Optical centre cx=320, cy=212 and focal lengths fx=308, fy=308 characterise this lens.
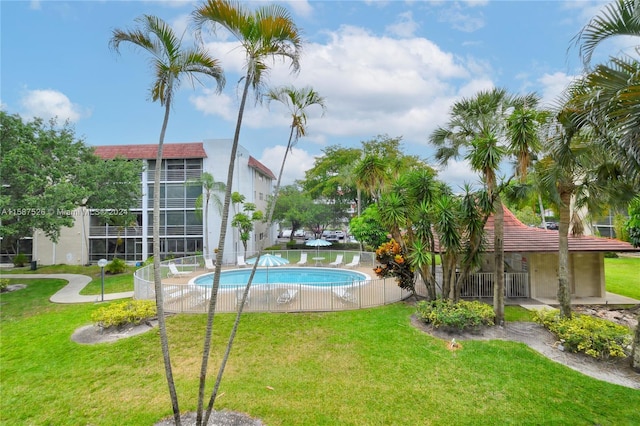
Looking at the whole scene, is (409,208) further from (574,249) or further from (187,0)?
(187,0)

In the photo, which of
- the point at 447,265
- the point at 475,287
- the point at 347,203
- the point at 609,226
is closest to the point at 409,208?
the point at 447,265

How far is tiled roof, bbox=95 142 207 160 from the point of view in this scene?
2714 centimetres

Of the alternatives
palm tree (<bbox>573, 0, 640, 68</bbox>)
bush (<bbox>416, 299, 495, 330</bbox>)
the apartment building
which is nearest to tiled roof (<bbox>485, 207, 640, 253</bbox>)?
bush (<bbox>416, 299, 495, 330</bbox>)

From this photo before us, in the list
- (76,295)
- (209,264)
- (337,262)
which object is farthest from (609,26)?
(209,264)

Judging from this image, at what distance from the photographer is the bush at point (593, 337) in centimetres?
795

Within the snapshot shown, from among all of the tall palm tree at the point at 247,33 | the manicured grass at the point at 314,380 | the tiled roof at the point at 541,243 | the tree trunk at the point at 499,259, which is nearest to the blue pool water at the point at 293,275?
the tiled roof at the point at 541,243

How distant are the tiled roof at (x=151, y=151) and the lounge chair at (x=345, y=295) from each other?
67.1 ft

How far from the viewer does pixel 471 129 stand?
10.8 m

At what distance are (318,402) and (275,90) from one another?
20.0ft

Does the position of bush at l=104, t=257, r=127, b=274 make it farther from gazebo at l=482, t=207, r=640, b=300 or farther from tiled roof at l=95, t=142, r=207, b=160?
gazebo at l=482, t=207, r=640, b=300

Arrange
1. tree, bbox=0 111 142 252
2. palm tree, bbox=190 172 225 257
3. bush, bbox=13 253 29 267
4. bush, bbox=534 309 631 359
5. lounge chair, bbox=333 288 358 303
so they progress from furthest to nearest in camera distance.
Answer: bush, bbox=13 253 29 267 → palm tree, bbox=190 172 225 257 → tree, bbox=0 111 142 252 → lounge chair, bbox=333 288 358 303 → bush, bbox=534 309 631 359

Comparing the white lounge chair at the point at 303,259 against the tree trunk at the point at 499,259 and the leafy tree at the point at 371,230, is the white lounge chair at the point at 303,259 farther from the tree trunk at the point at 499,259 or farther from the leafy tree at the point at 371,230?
the tree trunk at the point at 499,259

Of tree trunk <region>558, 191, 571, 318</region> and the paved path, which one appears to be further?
the paved path

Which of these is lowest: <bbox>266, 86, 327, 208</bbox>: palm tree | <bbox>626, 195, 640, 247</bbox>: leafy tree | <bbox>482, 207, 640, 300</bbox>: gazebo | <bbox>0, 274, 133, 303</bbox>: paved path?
<bbox>0, 274, 133, 303</bbox>: paved path
